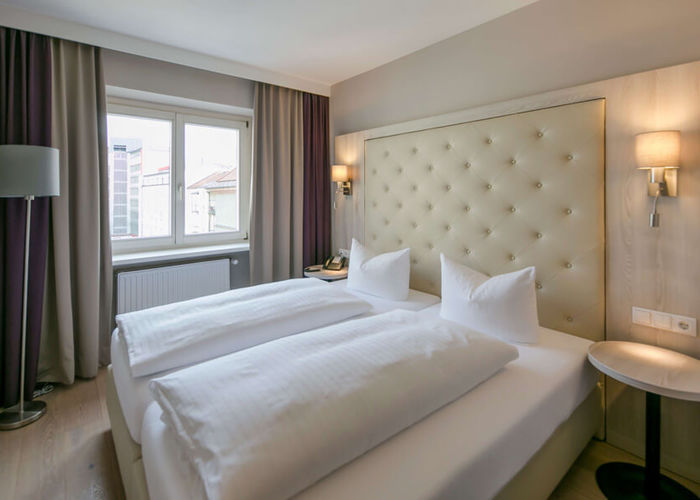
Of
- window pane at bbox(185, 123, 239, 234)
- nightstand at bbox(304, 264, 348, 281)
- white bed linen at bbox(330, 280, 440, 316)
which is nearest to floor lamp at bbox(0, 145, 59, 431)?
window pane at bbox(185, 123, 239, 234)

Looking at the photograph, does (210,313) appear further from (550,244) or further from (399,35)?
(399,35)

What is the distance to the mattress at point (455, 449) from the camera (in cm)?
97

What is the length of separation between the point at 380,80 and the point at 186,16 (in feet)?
5.15

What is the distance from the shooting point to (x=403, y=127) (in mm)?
2859

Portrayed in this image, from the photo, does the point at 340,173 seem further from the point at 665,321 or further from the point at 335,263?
the point at 665,321

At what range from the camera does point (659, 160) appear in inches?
62.6

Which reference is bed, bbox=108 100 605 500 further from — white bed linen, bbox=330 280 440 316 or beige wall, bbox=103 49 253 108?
beige wall, bbox=103 49 253 108

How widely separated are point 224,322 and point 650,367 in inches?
76.1

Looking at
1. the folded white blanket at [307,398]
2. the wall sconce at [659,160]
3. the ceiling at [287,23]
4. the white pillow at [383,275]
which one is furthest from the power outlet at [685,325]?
the ceiling at [287,23]

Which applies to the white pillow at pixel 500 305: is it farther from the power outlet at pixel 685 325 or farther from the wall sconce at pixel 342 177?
the wall sconce at pixel 342 177

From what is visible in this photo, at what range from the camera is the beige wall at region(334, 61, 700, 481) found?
1622 millimetres

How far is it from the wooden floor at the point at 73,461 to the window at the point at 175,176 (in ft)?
4.66

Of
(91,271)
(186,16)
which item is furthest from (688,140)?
(91,271)

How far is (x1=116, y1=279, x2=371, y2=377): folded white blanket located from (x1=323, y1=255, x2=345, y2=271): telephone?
108 centimetres
